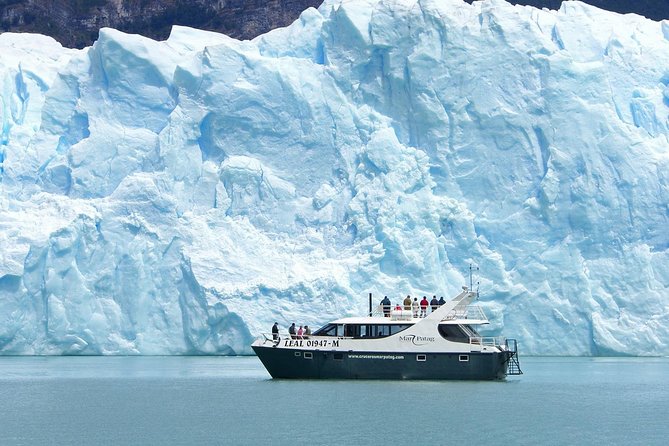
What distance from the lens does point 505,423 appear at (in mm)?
20938

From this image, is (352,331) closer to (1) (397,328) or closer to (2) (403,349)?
(1) (397,328)

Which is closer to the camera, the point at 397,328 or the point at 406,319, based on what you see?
the point at 397,328

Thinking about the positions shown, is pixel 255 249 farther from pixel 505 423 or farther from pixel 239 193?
pixel 505 423

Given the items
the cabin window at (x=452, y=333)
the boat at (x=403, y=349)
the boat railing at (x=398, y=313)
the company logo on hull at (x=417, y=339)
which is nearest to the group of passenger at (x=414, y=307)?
the boat railing at (x=398, y=313)

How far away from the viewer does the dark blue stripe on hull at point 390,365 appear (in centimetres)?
2809

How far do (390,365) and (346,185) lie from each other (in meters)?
10.8

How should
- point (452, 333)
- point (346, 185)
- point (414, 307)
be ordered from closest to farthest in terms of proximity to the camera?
point (452, 333), point (414, 307), point (346, 185)

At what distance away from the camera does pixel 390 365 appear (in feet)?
92.4

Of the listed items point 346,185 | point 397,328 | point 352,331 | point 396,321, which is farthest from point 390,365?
point 346,185

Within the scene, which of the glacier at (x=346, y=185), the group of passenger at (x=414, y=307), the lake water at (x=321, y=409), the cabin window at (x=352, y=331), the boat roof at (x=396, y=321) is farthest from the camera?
the glacier at (x=346, y=185)

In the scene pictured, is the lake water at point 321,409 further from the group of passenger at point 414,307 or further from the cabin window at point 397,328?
the group of passenger at point 414,307

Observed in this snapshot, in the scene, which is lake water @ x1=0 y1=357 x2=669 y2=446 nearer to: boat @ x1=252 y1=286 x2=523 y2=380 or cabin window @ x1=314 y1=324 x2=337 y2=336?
boat @ x1=252 y1=286 x2=523 y2=380

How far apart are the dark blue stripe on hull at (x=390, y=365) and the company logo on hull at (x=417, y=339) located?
0.81ft

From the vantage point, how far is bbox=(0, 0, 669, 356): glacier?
3644 centimetres
